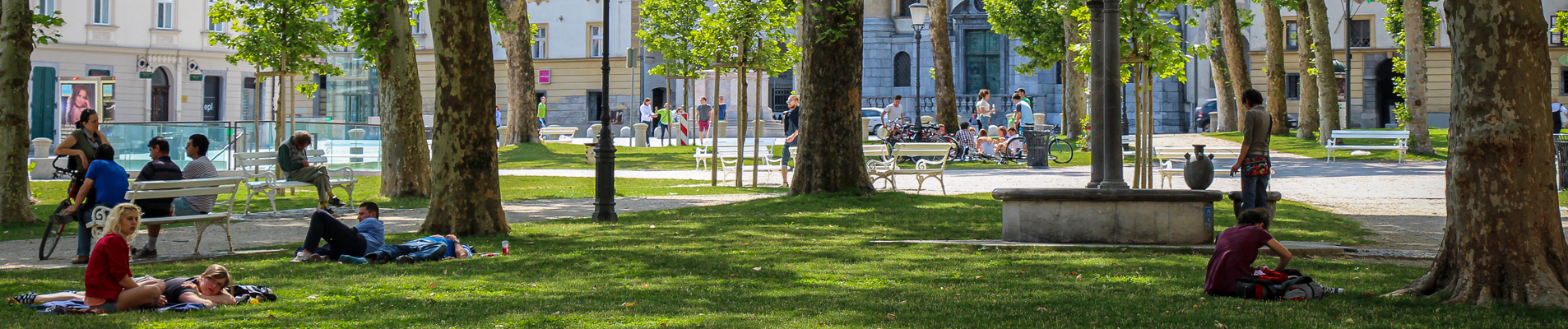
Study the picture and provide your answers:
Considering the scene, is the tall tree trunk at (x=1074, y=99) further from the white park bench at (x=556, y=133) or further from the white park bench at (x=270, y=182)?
the white park bench at (x=270, y=182)


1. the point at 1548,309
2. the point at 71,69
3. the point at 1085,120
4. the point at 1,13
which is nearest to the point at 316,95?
the point at 71,69

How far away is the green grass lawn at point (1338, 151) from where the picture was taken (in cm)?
2767

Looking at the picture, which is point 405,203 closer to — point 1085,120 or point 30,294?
point 30,294

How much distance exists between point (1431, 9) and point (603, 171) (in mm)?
26454

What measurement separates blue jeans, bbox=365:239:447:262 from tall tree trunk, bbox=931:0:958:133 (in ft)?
74.1

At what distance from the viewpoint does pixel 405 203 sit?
57.4 feet

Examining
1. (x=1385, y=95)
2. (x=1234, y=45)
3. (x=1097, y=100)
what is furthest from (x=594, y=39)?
(x=1097, y=100)

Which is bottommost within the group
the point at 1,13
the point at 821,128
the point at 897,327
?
the point at 897,327

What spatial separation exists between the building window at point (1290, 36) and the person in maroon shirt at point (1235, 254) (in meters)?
46.3

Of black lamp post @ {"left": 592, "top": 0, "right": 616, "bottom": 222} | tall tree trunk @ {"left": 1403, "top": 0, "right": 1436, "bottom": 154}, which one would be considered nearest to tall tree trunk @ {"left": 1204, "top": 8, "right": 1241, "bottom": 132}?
tall tree trunk @ {"left": 1403, "top": 0, "right": 1436, "bottom": 154}

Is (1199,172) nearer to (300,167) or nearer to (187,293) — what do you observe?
(187,293)

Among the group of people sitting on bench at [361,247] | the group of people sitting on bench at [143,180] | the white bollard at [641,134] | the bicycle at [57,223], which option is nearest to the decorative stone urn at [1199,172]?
the group of people sitting on bench at [361,247]

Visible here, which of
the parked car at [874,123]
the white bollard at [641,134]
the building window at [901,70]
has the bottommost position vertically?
the white bollard at [641,134]

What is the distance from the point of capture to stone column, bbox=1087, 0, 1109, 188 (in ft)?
36.4
